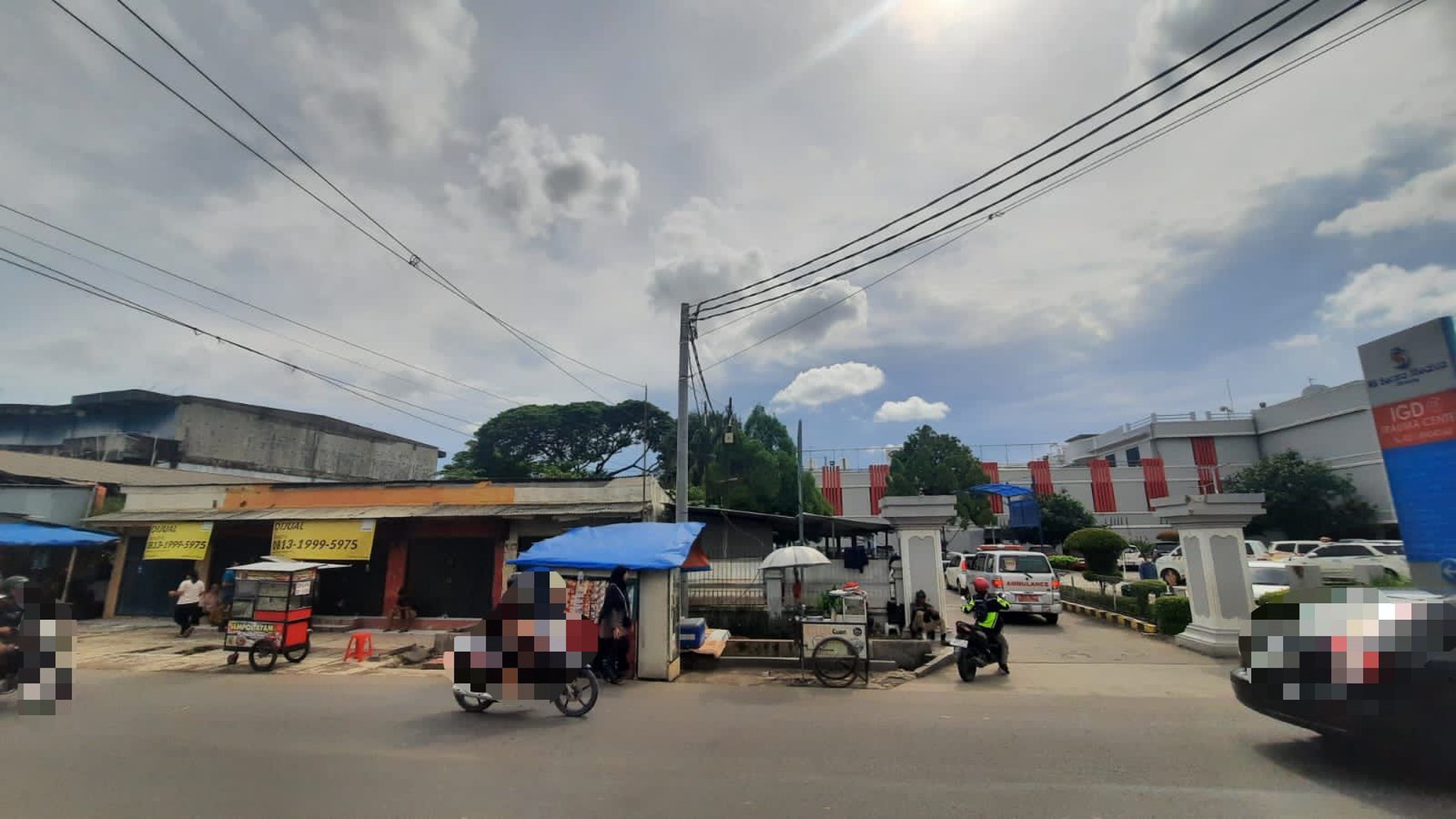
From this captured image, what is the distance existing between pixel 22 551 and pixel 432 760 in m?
20.2

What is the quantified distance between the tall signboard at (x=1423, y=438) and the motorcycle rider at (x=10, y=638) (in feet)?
64.3

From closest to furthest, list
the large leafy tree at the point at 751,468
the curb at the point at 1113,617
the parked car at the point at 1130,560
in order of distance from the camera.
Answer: the curb at the point at 1113,617 < the large leafy tree at the point at 751,468 < the parked car at the point at 1130,560

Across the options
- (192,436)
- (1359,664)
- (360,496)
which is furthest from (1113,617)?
(192,436)

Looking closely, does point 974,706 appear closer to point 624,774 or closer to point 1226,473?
point 624,774

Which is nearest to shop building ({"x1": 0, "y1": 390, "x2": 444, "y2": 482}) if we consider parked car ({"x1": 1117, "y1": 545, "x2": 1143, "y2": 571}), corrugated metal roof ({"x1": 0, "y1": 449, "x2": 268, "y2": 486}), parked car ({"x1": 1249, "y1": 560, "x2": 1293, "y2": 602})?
corrugated metal roof ({"x1": 0, "y1": 449, "x2": 268, "y2": 486})

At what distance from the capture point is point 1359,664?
525 centimetres

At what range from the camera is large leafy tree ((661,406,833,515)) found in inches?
1106

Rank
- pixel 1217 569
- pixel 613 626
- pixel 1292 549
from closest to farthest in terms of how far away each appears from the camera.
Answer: pixel 613 626
pixel 1217 569
pixel 1292 549

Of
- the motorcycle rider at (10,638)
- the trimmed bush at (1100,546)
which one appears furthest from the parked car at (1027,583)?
the motorcycle rider at (10,638)

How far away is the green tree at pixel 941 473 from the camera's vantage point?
3644 centimetres

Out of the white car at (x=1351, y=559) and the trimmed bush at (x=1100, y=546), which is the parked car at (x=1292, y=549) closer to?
the white car at (x=1351, y=559)

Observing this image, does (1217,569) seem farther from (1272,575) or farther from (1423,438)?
(1272,575)

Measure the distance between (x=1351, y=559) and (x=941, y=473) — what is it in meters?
18.0

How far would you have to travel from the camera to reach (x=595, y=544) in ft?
33.1
